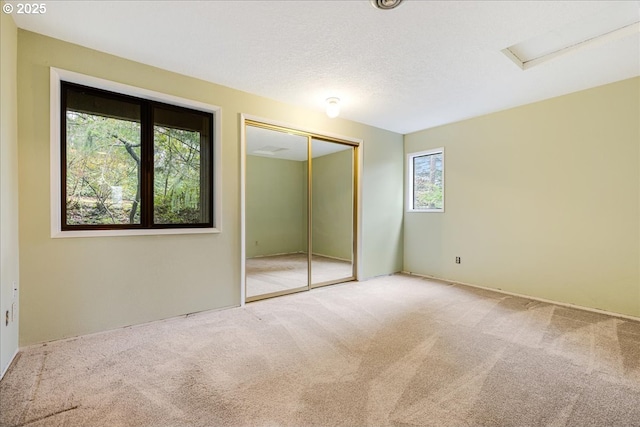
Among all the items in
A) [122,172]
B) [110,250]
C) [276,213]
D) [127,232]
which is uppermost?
[122,172]

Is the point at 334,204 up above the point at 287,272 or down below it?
above

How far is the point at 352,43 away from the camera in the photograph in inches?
91.0

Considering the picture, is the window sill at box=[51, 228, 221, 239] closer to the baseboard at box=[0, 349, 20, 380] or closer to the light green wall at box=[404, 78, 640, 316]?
the baseboard at box=[0, 349, 20, 380]

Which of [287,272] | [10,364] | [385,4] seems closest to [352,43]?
[385,4]

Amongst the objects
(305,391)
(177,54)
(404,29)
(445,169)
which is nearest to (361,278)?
(445,169)

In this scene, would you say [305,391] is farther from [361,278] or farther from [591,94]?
[591,94]

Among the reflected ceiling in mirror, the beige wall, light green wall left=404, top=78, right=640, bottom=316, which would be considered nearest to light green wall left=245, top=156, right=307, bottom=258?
the reflected ceiling in mirror

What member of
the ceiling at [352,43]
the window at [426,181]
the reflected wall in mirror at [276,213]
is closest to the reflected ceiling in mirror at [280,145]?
the reflected wall in mirror at [276,213]

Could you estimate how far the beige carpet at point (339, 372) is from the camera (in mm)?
1537

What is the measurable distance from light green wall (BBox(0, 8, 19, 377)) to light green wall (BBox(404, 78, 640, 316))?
4810mm

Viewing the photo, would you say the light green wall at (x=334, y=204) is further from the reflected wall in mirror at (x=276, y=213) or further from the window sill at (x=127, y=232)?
the window sill at (x=127, y=232)

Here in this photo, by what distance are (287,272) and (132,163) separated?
2.56 m

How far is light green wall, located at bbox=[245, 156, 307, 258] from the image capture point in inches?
171

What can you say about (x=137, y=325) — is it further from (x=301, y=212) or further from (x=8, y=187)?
(x=301, y=212)
